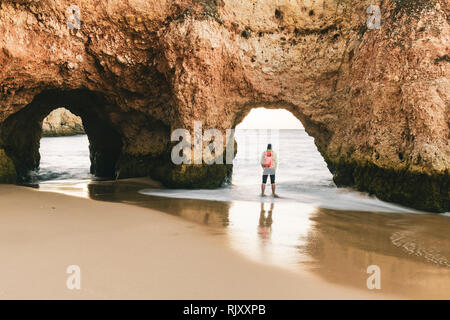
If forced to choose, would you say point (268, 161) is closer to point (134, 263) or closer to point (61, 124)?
point (134, 263)

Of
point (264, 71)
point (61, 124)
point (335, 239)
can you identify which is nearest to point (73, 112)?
point (264, 71)

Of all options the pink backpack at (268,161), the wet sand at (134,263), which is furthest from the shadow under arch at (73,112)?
the wet sand at (134,263)

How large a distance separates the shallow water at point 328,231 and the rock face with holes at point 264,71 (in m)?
1.09

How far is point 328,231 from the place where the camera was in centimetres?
568

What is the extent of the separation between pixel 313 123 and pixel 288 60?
2154 mm

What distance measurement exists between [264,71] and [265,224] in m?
5.49

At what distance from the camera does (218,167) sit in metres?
10.5

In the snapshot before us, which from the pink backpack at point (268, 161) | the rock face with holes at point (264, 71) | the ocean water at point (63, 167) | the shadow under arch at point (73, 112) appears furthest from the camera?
the ocean water at point (63, 167)

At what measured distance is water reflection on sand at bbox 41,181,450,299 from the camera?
379 cm

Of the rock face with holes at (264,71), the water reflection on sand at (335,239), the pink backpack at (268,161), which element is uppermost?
the rock face with holes at (264,71)

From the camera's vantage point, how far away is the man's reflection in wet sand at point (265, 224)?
17.5ft

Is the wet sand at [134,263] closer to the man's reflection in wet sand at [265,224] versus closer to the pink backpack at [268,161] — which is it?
the man's reflection in wet sand at [265,224]
